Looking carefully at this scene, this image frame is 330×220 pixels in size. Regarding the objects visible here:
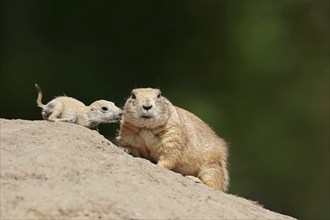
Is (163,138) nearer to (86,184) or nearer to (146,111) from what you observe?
(146,111)

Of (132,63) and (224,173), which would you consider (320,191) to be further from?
(224,173)

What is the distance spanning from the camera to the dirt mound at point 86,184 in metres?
6.62

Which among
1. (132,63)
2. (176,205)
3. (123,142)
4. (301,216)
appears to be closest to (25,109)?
(132,63)

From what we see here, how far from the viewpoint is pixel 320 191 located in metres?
14.8

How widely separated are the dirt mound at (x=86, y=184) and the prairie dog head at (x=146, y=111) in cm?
83

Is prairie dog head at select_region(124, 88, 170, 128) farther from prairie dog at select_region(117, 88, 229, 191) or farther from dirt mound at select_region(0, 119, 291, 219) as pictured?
dirt mound at select_region(0, 119, 291, 219)

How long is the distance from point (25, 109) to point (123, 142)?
15.6 ft

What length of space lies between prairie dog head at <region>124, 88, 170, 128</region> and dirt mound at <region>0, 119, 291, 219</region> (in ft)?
2.72

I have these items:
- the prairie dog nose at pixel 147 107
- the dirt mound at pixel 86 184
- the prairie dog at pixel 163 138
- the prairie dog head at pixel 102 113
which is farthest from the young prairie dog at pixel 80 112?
the dirt mound at pixel 86 184

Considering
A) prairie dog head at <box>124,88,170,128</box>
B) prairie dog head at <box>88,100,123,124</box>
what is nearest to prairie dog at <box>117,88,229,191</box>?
prairie dog head at <box>124,88,170,128</box>

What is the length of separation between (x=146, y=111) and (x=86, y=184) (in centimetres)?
181

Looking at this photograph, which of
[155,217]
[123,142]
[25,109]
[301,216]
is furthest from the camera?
[301,216]

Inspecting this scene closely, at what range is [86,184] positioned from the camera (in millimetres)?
6914

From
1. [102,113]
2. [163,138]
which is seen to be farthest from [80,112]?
[163,138]
